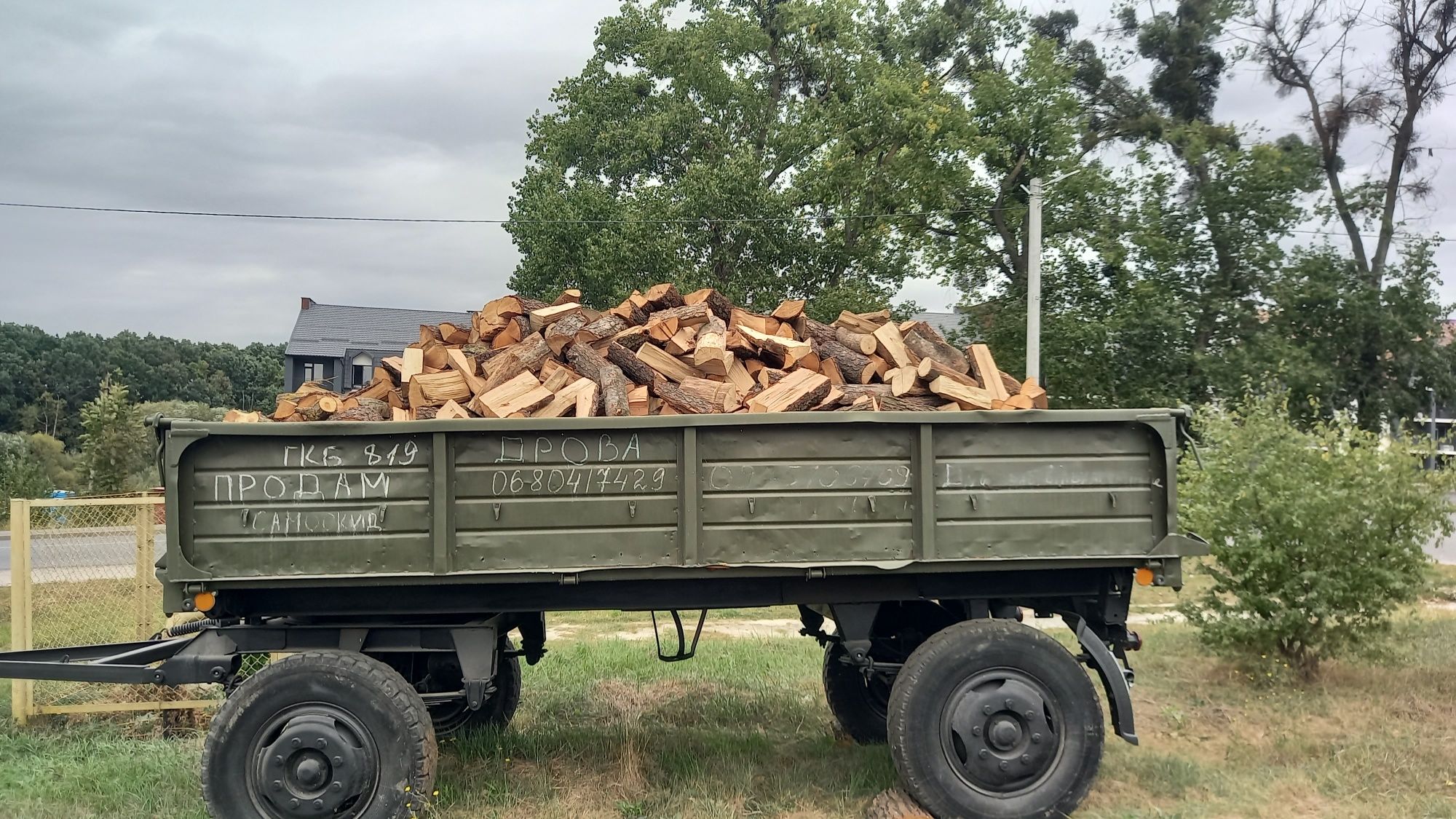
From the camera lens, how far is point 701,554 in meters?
4.05

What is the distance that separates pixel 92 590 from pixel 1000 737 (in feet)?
19.4

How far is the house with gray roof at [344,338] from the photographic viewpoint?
40219 millimetres

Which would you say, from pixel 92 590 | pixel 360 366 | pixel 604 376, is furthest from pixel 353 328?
pixel 604 376

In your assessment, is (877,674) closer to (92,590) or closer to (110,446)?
(92,590)

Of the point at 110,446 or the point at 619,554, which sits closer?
the point at 619,554

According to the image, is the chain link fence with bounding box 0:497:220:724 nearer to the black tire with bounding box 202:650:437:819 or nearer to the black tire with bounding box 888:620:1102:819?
the black tire with bounding box 202:650:437:819

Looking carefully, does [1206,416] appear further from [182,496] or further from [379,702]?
[182,496]

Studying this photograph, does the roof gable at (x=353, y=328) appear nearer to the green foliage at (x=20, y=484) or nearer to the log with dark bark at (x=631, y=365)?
the green foliage at (x=20, y=484)

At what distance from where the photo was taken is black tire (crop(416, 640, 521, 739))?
5344mm

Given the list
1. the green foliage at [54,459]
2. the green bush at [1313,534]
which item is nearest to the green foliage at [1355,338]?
the green bush at [1313,534]

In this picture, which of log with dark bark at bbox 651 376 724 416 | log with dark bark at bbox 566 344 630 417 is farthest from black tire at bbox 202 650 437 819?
log with dark bark at bbox 651 376 724 416

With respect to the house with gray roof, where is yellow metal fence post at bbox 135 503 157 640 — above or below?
below

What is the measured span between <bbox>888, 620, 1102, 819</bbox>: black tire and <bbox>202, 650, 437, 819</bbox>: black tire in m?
2.07

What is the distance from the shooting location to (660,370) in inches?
184
